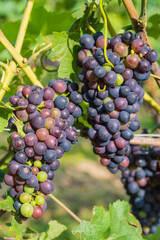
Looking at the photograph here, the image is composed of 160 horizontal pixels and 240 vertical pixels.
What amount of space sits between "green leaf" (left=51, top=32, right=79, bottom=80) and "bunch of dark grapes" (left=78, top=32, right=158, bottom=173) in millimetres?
107

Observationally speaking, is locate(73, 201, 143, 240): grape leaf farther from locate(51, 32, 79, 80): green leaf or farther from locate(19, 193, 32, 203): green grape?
locate(51, 32, 79, 80): green leaf

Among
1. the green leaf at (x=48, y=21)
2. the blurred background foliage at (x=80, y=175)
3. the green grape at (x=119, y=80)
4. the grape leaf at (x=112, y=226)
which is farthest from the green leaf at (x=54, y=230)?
the blurred background foliage at (x=80, y=175)

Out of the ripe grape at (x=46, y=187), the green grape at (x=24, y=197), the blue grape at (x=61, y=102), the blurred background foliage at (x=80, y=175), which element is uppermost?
the blue grape at (x=61, y=102)

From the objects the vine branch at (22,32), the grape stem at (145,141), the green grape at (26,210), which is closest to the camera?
the green grape at (26,210)

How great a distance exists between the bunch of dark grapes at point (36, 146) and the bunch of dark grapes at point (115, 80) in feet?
0.34

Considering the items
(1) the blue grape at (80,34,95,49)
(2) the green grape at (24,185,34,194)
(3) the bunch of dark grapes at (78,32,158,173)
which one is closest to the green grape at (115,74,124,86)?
(3) the bunch of dark grapes at (78,32,158,173)

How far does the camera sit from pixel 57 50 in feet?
3.61

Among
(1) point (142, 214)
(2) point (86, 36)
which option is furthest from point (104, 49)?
(1) point (142, 214)

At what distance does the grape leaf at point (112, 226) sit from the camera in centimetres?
109

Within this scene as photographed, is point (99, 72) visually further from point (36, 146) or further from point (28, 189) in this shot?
point (28, 189)

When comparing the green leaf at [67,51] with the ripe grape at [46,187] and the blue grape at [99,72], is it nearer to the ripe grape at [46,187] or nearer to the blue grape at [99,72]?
the blue grape at [99,72]

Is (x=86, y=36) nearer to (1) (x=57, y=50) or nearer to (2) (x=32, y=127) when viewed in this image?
(1) (x=57, y=50)

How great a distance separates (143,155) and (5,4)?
3.38m

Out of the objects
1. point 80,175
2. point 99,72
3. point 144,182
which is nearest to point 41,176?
point 99,72
